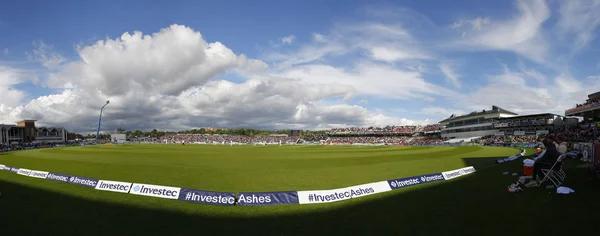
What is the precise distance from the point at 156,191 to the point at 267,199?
5.20 meters

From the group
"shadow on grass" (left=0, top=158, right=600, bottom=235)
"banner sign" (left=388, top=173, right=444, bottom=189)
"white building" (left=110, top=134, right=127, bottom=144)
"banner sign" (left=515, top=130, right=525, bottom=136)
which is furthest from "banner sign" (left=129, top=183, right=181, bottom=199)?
"white building" (left=110, top=134, right=127, bottom=144)

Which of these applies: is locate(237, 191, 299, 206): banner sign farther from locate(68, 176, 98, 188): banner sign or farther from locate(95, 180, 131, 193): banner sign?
locate(68, 176, 98, 188): banner sign

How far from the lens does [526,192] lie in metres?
10.7

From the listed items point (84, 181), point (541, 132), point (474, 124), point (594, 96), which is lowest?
point (84, 181)

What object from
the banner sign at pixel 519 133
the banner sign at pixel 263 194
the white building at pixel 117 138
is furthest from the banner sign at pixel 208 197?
the white building at pixel 117 138

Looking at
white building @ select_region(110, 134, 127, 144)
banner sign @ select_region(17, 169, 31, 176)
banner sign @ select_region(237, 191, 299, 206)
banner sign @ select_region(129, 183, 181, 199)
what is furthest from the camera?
white building @ select_region(110, 134, 127, 144)

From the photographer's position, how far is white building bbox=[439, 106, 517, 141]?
8025cm

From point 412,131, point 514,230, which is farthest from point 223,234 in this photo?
point 412,131

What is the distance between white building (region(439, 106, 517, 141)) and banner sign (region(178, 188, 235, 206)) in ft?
287

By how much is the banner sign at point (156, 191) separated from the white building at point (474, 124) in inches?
3465

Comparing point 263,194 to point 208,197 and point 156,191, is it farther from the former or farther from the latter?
point 156,191

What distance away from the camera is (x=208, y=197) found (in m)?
11.1

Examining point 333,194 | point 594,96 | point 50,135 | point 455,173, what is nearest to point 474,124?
point 594,96

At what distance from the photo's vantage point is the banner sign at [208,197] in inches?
423
